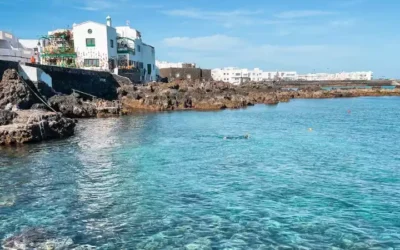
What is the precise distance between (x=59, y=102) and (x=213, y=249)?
4119 cm

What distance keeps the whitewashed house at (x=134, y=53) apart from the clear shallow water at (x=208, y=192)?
5050cm

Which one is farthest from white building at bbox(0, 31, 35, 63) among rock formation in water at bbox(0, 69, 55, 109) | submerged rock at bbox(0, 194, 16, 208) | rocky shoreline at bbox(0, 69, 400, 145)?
submerged rock at bbox(0, 194, 16, 208)

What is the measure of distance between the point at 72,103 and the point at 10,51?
986cm

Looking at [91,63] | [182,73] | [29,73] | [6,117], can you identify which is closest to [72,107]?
[29,73]

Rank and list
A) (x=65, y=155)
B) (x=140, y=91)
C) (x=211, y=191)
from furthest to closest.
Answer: (x=140, y=91) < (x=65, y=155) < (x=211, y=191)

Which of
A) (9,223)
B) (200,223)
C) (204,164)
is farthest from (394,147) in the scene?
(9,223)

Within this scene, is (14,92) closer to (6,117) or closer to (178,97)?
(6,117)

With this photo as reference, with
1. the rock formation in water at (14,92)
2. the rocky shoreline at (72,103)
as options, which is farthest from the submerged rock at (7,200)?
the rock formation in water at (14,92)

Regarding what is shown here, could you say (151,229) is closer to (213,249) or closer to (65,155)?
(213,249)

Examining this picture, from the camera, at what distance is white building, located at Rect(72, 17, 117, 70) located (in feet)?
239

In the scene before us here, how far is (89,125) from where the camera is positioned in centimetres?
4244

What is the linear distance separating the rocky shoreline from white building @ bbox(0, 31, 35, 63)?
4.65 meters

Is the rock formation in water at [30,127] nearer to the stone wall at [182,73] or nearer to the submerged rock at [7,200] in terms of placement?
the submerged rock at [7,200]

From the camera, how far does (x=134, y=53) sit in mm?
82750
